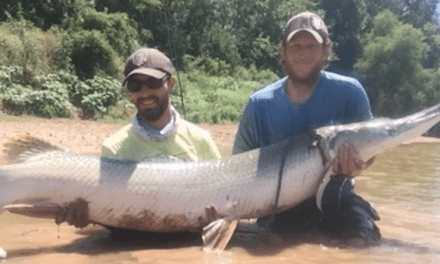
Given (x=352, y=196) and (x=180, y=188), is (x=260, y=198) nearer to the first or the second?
(x=180, y=188)

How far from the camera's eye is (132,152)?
164 inches

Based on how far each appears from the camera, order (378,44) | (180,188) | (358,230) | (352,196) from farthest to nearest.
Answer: (378,44), (352,196), (358,230), (180,188)

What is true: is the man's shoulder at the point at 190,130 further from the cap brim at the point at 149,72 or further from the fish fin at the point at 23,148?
the fish fin at the point at 23,148

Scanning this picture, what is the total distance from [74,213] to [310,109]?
1.98 meters

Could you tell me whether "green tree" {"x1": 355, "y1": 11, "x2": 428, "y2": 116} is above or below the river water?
above

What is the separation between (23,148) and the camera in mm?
3742

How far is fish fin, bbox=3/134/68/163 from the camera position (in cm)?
372

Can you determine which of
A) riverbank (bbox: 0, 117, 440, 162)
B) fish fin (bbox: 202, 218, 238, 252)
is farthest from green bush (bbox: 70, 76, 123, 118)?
fish fin (bbox: 202, 218, 238, 252)

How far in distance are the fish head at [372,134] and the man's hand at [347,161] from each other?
35 millimetres

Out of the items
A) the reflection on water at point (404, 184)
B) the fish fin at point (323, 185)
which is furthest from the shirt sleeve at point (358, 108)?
the reflection on water at point (404, 184)

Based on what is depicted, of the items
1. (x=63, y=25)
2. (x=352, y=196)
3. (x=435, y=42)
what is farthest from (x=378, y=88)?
(x=352, y=196)

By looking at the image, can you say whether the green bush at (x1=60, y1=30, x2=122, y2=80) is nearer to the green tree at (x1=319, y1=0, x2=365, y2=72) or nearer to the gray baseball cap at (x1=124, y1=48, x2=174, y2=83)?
the gray baseball cap at (x1=124, y1=48, x2=174, y2=83)

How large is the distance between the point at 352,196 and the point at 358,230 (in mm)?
363

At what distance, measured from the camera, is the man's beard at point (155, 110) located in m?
4.16
